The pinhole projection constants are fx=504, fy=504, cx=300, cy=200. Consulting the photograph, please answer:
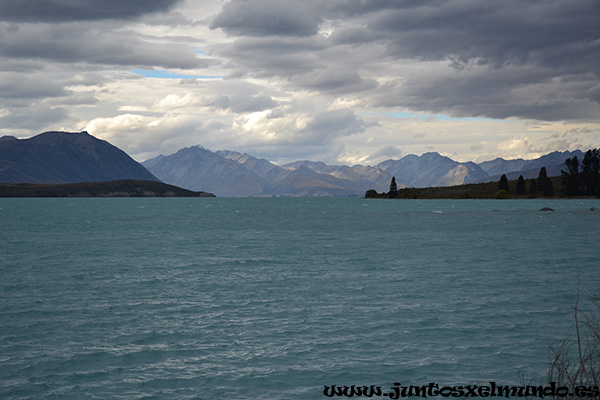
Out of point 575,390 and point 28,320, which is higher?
point 575,390

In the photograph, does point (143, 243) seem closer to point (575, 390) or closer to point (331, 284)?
point (331, 284)

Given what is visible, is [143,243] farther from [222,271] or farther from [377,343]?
[377,343]

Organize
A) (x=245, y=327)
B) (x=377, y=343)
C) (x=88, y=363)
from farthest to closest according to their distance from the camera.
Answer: (x=245, y=327), (x=377, y=343), (x=88, y=363)

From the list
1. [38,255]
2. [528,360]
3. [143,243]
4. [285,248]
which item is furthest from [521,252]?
[38,255]

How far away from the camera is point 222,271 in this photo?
176 feet

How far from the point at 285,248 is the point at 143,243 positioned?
81.7 feet

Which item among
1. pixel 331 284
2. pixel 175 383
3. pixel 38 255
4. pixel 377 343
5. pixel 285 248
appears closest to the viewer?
pixel 175 383

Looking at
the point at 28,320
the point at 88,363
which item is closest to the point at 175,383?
the point at 88,363

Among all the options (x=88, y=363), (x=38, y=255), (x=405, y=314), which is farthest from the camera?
(x=38, y=255)

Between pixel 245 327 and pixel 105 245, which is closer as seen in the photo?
pixel 245 327

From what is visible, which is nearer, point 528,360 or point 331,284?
point 528,360

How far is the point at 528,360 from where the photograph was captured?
2480cm

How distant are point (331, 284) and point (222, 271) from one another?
541 inches

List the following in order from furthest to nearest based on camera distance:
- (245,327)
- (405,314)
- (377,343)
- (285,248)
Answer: (285,248) < (405,314) < (245,327) < (377,343)
